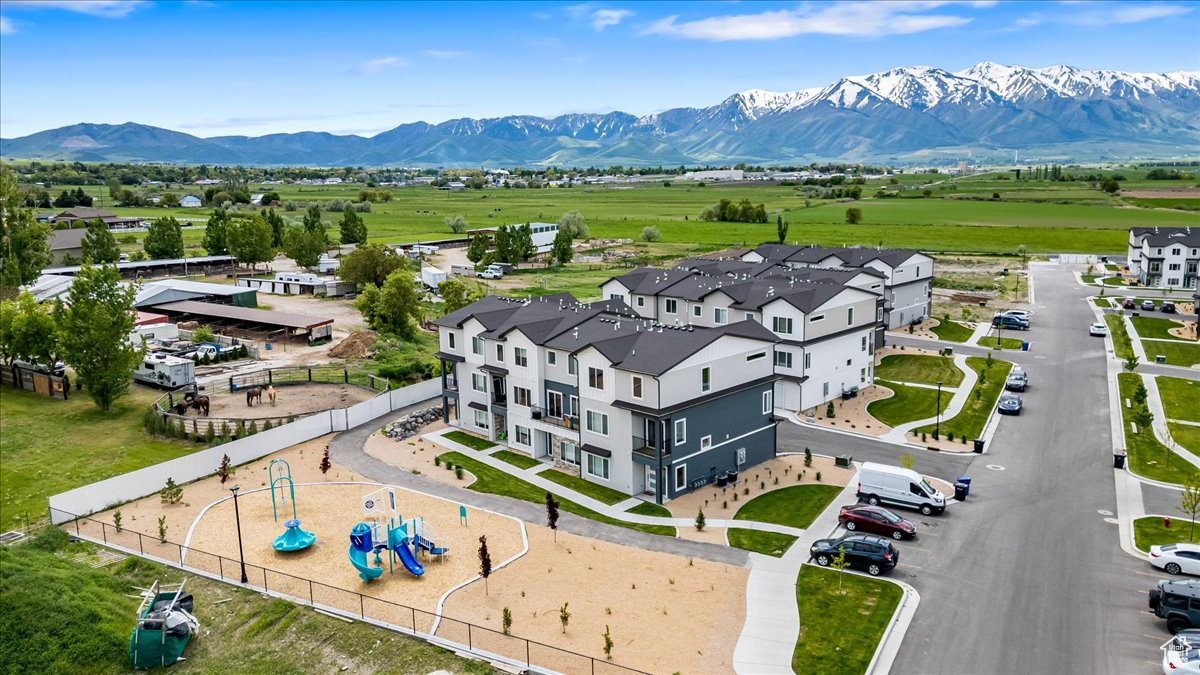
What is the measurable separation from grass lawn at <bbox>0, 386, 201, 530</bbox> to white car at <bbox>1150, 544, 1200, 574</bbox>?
153 feet

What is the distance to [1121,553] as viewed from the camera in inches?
1283

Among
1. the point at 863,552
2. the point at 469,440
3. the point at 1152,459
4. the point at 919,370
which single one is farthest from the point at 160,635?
the point at 919,370

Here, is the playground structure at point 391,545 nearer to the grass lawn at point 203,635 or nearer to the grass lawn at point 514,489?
the grass lawn at point 203,635

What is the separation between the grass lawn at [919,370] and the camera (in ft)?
195

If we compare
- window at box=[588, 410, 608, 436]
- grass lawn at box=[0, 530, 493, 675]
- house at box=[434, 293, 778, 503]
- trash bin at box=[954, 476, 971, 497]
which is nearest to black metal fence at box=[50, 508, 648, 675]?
grass lawn at box=[0, 530, 493, 675]

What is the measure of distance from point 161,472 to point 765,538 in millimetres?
29310

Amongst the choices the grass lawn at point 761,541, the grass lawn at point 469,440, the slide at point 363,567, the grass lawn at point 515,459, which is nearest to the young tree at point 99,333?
the grass lawn at point 469,440

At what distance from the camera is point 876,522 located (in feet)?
113

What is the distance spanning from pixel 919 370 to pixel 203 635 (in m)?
51.2

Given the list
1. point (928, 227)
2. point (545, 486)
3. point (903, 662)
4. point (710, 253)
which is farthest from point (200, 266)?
point (928, 227)

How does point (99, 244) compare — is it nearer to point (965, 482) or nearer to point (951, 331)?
point (951, 331)

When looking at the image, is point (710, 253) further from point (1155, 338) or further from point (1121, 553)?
point (1121, 553)

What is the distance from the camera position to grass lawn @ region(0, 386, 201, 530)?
40.8 m

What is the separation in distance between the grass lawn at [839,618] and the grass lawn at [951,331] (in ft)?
155
